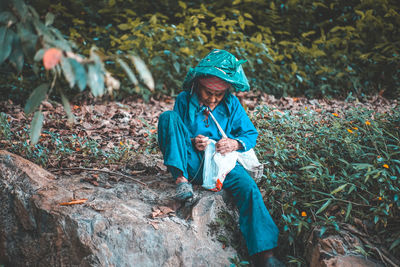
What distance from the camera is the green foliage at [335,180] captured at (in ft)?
7.47

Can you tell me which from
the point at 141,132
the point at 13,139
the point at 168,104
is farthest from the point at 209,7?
the point at 13,139

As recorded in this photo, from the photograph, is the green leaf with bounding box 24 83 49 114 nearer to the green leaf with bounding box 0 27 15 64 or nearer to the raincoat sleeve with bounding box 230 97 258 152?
the green leaf with bounding box 0 27 15 64

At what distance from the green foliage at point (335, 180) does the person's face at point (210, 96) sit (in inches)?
27.0

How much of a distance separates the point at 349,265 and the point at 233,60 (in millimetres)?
1728

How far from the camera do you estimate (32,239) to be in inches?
88.4

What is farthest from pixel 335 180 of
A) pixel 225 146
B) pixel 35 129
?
pixel 35 129

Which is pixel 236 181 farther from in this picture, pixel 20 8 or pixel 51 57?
pixel 20 8

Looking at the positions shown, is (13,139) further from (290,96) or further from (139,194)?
(290,96)

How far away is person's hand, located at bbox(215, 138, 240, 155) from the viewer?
2.54 meters

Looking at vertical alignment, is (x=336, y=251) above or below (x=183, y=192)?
below

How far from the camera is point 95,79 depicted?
125 cm

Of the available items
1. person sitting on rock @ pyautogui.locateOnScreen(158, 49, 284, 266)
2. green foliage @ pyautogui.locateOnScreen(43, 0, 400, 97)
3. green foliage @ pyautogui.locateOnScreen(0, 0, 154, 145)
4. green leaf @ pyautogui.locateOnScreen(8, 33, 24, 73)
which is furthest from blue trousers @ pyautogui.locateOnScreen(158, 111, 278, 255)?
green foliage @ pyautogui.locateOnScreen(43, 0, 400, 97)

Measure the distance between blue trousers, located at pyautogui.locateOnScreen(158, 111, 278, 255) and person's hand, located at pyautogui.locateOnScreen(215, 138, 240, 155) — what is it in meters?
0.18

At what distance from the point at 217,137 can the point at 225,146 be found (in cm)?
23
